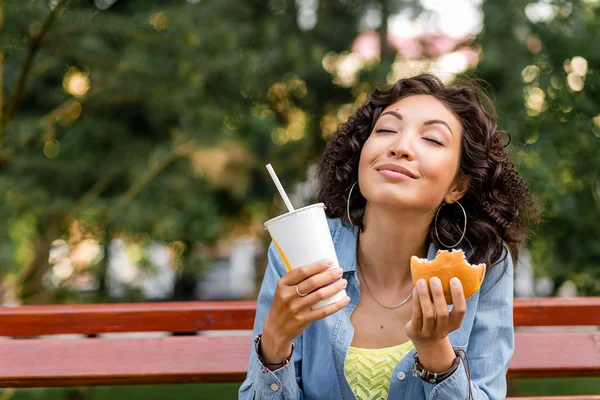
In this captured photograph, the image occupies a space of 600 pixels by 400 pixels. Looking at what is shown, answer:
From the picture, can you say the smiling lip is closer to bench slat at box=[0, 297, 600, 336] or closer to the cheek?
the cheek

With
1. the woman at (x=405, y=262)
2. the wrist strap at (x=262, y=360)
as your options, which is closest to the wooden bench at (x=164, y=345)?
the woman at (x=405, y=262)

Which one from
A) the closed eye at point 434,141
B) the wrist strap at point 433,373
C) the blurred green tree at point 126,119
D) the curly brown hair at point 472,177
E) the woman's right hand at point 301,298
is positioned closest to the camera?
the woman's right hand at point 301,298

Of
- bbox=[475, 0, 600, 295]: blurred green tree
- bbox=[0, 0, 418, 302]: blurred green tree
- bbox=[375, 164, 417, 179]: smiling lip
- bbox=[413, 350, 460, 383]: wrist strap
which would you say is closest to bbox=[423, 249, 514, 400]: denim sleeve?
bbox=[413, 350, 460, 383]: wrist strap

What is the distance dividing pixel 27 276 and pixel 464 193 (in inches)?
113

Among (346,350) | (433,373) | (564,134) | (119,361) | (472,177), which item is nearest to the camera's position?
(433,373)

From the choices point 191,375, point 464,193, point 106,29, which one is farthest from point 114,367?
point 106,29

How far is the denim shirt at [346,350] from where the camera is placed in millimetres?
1857

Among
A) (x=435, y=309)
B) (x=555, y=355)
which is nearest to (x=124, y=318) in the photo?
(x=435, y=309)

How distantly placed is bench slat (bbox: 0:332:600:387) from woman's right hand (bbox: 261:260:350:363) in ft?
2.15

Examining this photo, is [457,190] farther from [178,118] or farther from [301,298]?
[178,118]

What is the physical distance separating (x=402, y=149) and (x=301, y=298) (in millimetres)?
510

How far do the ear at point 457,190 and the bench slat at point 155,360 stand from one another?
625mm

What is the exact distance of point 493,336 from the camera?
6.43 ft

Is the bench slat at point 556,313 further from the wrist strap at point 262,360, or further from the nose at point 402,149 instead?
the wrist strap at point 262,360
